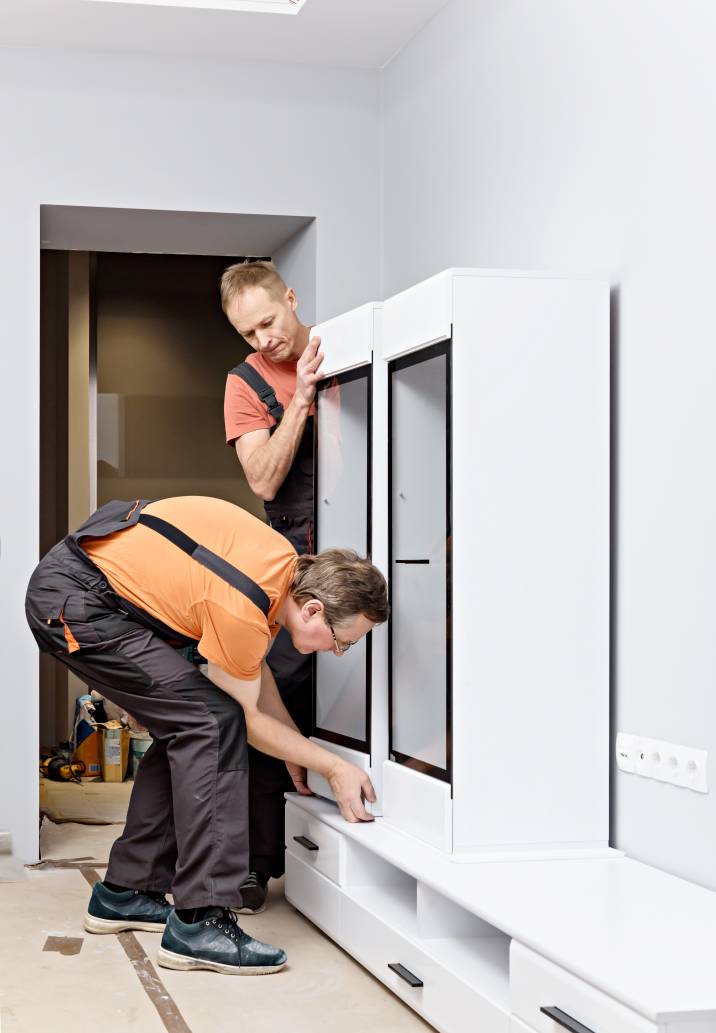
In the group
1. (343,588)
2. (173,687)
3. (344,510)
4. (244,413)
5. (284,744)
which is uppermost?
(244,413)

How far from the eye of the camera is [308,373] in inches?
125

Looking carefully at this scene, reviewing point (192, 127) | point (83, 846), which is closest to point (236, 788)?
point (83, 846)

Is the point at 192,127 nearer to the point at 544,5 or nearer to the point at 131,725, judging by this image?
the point at 544,5

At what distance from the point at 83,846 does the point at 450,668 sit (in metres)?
2.00

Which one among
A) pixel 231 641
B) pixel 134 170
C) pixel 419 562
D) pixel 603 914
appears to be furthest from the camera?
pixel 134 170

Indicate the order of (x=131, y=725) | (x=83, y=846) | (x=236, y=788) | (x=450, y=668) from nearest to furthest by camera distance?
(x=450, y=668), (x=236, y=788), (x=83, y=846), (x=131, y=725)

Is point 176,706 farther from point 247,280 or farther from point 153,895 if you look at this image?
point 247,280

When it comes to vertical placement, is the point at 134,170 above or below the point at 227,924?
above

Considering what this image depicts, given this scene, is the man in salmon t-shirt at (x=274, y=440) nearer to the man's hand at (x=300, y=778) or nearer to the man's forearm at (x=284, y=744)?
the man's hand at (x=300, y=778)

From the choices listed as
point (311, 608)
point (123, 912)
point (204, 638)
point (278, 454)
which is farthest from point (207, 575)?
point (123, 912)

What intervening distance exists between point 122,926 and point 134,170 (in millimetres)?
2296

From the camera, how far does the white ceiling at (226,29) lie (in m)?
3.60

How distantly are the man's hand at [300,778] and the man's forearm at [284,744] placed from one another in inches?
13.0

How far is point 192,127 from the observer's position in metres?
3.99
